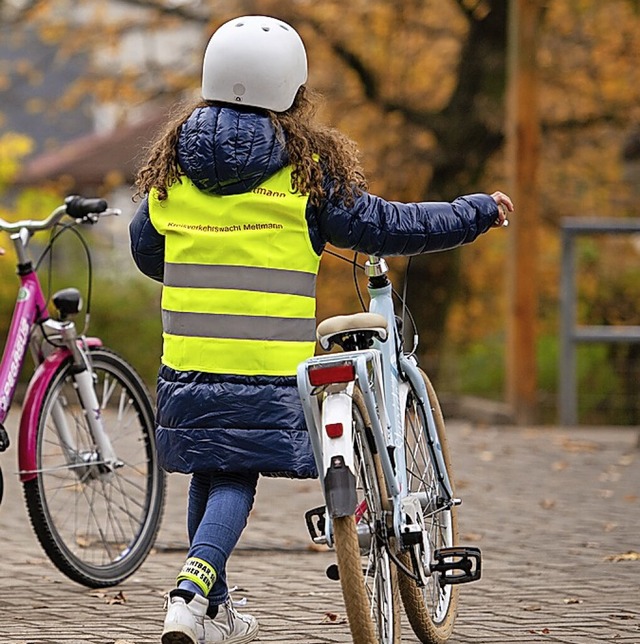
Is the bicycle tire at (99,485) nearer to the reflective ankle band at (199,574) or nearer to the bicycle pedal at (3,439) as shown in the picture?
the bicycle pedal at (3,439)

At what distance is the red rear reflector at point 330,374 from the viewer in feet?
13.2

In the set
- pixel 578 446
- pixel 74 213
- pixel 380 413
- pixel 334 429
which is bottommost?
pixel 334 429

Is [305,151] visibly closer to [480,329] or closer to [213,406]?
[213,406]

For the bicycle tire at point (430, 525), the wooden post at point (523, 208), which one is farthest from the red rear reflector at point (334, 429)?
the wooden post at point (523, 208)

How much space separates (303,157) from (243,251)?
0.97ft

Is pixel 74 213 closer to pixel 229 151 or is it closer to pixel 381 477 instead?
pixel 229 151

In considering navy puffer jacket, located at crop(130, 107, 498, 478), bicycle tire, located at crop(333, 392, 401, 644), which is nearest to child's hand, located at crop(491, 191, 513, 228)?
navy puffer jacket, located at crop(130, 107, 498, 478)

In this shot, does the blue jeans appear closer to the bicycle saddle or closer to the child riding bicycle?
the child riding bicycle

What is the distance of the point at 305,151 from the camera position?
4.49 meters

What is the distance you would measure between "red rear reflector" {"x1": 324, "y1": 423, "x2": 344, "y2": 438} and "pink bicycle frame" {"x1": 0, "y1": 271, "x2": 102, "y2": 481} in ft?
6.36

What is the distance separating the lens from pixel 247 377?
443 centimetres

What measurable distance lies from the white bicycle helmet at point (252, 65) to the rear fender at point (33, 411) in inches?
65.3

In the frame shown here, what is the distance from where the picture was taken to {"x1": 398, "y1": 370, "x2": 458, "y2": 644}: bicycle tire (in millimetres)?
4660

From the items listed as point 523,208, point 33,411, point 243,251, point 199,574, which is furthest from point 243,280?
point 523,208
